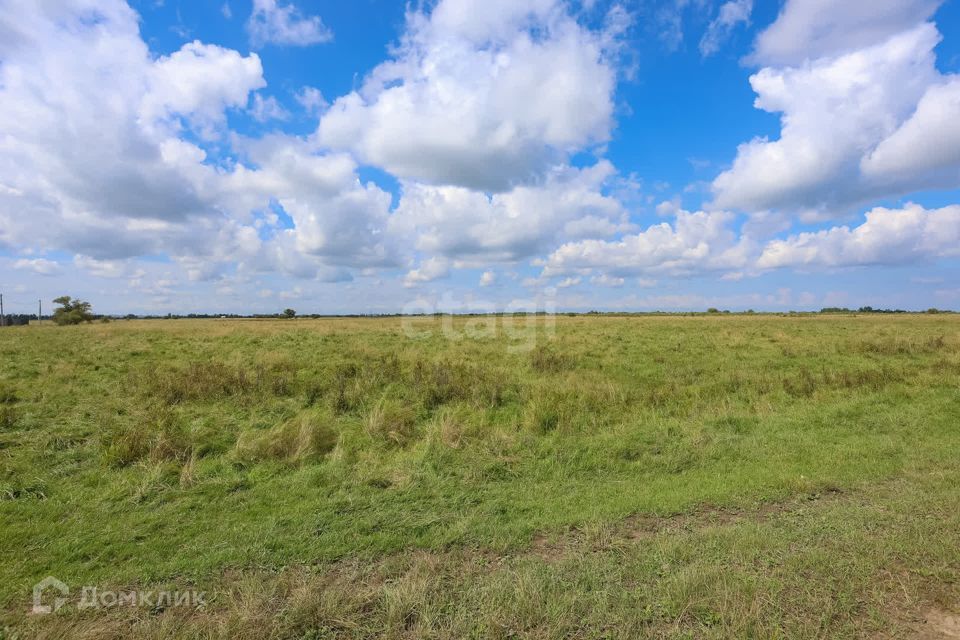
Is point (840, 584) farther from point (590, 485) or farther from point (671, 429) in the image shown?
point (671, 429)

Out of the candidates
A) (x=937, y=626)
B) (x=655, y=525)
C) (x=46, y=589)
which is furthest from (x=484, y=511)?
(x=46, y=589)

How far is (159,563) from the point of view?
4.25 metres

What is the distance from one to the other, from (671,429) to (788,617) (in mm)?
5870

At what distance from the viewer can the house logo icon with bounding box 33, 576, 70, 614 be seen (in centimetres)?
360

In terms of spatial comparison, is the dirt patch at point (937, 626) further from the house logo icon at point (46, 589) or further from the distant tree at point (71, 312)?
Result: the distant tree at point (71, 312)

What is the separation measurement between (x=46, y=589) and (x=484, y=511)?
4.14 m

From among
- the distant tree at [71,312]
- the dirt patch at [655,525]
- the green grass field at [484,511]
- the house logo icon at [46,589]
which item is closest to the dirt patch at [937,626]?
the green grass field at [484,511]

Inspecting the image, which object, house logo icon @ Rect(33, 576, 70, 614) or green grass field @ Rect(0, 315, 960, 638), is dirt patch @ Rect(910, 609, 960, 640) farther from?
house logo icon @ Rect(33, 576, 70, 614)

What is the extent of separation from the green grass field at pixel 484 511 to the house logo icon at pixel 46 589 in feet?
0.25

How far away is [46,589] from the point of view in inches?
152

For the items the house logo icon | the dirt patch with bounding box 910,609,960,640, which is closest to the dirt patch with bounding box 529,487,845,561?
the dirt patch with bounding box 910,609,960,640

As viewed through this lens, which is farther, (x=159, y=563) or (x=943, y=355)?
(x=943, y=355)

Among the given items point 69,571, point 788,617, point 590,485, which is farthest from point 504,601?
point 69,571

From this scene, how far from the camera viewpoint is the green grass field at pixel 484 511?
3373 millimetres
